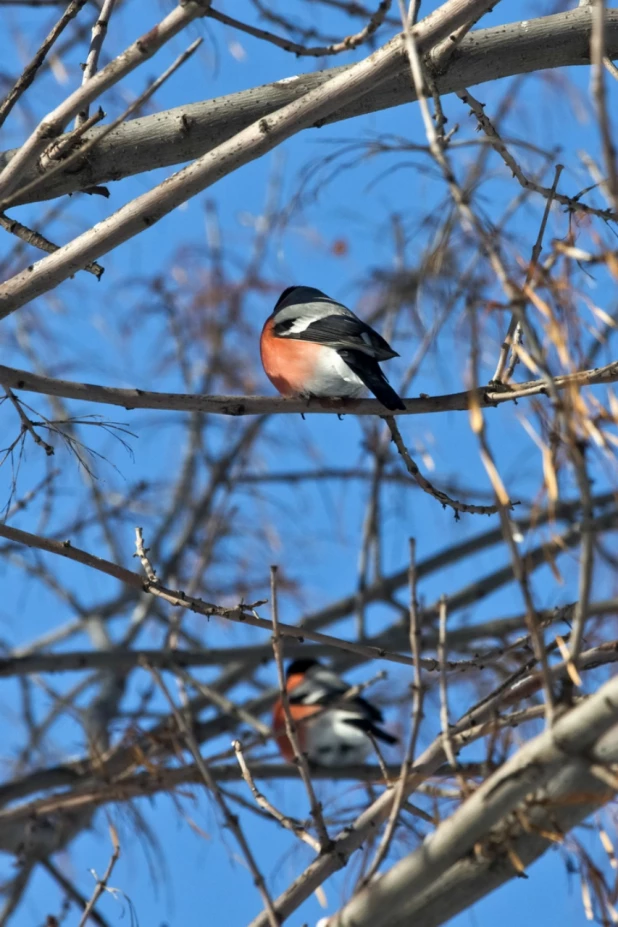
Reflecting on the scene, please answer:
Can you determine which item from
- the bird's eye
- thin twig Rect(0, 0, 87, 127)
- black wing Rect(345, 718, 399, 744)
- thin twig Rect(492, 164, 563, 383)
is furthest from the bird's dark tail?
black wing Rect(345, 718, 399, 744)

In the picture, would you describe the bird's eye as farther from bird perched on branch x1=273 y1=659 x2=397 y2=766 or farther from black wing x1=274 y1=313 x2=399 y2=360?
bird perched on branch x1=273 y1=659 x2=397 y2=766

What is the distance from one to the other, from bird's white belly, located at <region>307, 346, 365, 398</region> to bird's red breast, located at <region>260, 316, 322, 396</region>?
2 centimetres

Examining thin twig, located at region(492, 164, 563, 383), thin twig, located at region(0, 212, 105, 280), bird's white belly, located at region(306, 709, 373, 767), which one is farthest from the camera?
bird's white belly, located at region(306, 709, 373, 767)

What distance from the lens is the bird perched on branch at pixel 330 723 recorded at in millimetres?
4867

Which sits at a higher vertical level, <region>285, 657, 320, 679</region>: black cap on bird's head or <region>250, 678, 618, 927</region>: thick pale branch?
<region>285, 657, 320, 679</region>: black cap on bird's head

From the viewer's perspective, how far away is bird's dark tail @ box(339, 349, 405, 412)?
7.95 ft

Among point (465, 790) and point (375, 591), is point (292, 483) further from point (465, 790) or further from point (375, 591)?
point (465, 790)

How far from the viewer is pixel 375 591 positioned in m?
5.21

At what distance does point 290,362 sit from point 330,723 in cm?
243

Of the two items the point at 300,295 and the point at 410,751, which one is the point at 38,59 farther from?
the point at 300,295

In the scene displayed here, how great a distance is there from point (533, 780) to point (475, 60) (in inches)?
63.7

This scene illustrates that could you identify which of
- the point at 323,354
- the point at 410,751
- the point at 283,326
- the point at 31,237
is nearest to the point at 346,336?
the point at 323,354

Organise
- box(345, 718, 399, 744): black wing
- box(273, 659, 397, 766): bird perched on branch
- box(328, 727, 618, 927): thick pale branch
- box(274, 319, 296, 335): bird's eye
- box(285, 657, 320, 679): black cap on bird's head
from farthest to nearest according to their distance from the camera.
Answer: box(285, 657, 320, 679): black cap on bird's head → box(273, 659, 397, 766): bird perched on branch → box(345, 718, 399, 744): black wing → box(274, 319, 296, 335): bird's eye → box(328, 727, 618, 927): thick pale branch

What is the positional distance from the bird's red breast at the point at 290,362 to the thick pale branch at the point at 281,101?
993mm
